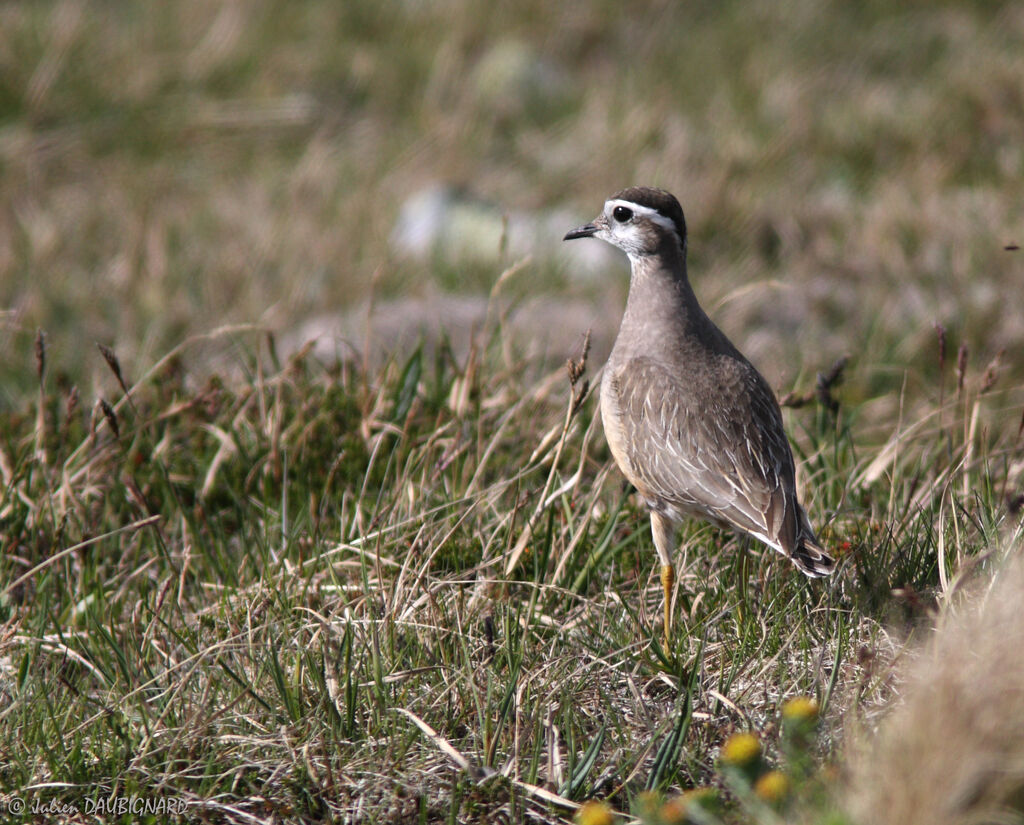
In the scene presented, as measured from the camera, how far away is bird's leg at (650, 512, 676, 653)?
388 centimetres

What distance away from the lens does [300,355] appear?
5309 mm

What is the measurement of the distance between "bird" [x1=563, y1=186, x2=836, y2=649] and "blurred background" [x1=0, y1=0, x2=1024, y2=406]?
73.0 inches

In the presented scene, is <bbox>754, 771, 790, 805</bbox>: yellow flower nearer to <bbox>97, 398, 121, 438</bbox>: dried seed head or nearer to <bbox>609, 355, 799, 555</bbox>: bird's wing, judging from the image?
<bbox>609, 355, 799, 555</bbox>: bird's wing

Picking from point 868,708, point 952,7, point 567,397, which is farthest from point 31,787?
point 952,7

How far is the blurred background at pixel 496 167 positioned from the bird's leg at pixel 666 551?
2.39m

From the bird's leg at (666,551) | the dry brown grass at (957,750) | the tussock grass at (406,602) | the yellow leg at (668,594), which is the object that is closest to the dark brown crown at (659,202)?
the tussock grass at (406,602)

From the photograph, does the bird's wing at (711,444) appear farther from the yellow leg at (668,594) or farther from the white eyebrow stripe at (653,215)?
the white eyebrow stripe at (653,215)

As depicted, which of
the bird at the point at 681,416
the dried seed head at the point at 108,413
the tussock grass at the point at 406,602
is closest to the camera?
the tussock grass at the point at 406,602

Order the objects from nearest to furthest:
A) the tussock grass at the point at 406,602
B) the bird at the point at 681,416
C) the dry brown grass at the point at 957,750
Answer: the dry brown grass at the point at 957,750, the tussock grass at the point at 406,602, the bird at the point at 681,416

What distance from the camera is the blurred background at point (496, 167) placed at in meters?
7.70

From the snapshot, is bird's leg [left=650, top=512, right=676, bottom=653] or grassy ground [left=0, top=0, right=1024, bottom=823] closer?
grassy ground [left=0, top=0, right=1024, bottom=823]

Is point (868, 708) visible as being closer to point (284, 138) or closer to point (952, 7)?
point (284, 138)

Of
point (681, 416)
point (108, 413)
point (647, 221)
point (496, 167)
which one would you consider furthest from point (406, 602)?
point (496, 167)

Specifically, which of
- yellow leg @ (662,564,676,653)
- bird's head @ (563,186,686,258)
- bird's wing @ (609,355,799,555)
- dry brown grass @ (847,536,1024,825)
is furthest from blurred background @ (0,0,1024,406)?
dry brown grass @ (847,536,1024,825)
